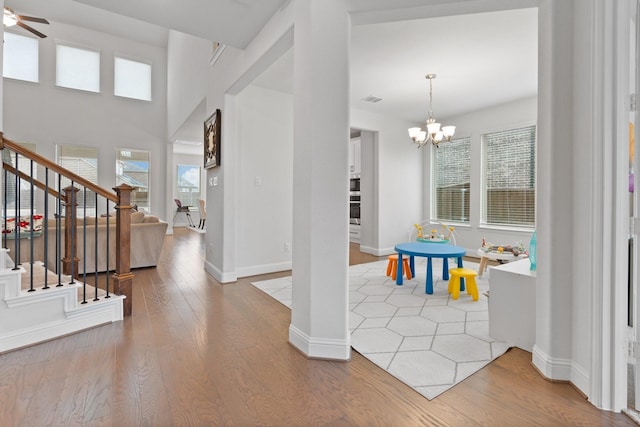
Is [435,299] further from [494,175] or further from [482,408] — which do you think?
[494,175]

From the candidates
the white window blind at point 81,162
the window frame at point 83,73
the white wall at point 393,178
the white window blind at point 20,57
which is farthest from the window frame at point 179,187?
the white wall at point 393,178

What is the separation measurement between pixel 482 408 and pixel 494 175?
4767mm

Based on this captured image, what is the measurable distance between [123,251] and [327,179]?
1971mm

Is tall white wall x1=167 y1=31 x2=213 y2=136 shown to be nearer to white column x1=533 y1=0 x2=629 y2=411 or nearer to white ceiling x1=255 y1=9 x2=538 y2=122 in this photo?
white ceiling x1=255 y1=9 x2=538 y2=122

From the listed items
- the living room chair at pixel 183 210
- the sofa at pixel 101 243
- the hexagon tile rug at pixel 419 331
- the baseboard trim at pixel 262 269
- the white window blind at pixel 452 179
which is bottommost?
the hexagon tile rug at pixel 419 331

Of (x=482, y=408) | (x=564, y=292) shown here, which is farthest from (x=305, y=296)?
(x=564, y=292)

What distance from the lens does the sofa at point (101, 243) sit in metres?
3.86

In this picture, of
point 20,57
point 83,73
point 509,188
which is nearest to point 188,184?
point 83,73

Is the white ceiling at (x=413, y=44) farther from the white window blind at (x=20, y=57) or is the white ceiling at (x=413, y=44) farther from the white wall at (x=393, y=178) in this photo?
the white window blind at (x=20, y=57)

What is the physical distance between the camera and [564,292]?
1705 millimetres

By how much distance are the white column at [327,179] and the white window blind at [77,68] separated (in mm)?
7978

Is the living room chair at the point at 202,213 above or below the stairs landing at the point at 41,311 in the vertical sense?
above

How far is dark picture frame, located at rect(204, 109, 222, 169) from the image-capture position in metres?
3.84

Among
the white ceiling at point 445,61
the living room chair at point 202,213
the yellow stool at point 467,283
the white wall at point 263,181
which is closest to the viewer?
the white ceiling at point 445,61
